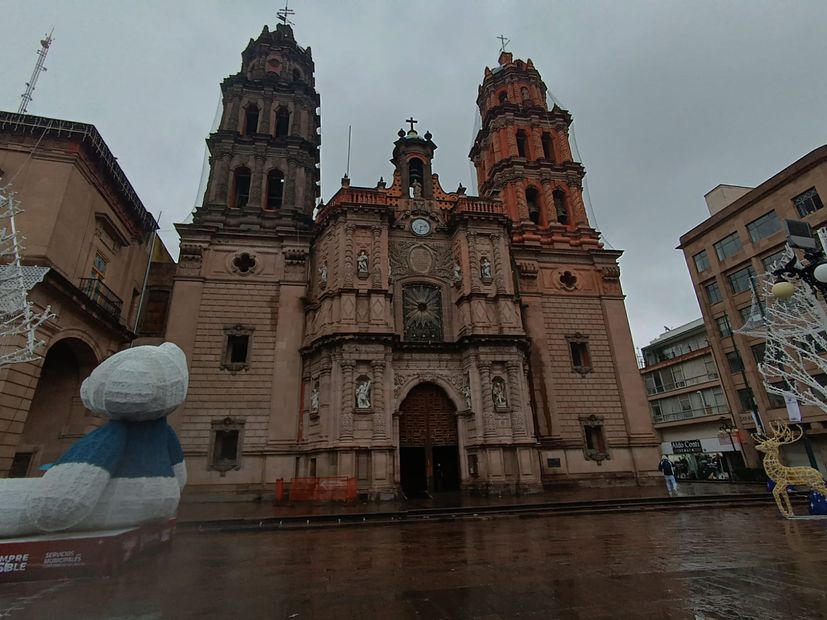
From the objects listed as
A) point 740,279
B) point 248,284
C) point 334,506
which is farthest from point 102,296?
point 740,279

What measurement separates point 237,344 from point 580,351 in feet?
62.8

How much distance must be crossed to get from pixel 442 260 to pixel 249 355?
1156 cm

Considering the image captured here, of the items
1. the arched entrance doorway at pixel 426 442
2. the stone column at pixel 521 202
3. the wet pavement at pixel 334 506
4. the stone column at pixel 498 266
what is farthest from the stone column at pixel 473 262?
the wet pavement at pixel 334 506

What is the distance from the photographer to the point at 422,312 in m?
23.3

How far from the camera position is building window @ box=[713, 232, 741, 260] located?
30984 mm

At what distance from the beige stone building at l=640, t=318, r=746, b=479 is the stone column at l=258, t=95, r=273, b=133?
129 feet

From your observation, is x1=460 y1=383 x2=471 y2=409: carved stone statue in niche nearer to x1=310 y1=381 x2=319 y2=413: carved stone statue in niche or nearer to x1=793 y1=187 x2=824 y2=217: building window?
x1=310 y1=381 x2=319 y2=413: carved stone statue in niche

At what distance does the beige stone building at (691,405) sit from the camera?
35062mm

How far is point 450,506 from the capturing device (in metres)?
14.7

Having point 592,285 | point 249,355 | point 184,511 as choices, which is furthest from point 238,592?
point 592,285

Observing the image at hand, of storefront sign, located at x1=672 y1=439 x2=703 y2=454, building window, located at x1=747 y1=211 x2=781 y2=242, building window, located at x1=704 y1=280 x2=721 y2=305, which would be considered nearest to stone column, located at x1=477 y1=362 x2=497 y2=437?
building window, located at x1=704 y1=280 x2=721 y2=305

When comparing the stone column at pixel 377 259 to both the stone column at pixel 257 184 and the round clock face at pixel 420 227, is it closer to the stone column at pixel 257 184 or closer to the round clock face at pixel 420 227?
the round clock face at pixel 420 227

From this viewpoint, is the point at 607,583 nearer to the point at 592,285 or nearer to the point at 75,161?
the point at 75,161

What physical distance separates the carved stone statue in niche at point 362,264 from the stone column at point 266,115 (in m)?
12.6
